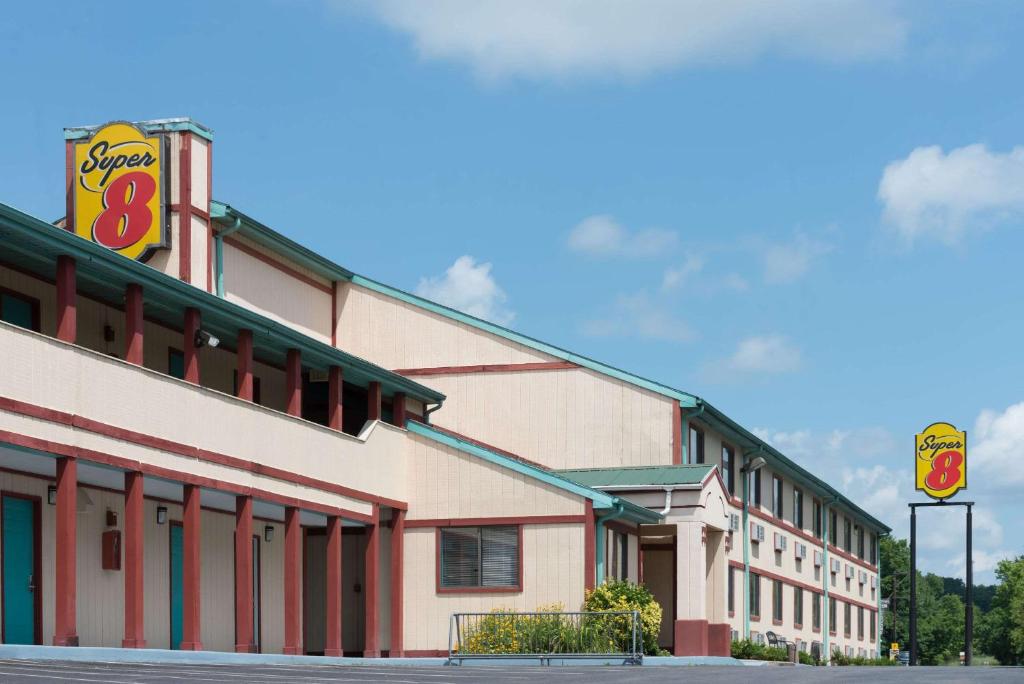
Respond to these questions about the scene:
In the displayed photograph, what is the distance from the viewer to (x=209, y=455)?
28516 mm

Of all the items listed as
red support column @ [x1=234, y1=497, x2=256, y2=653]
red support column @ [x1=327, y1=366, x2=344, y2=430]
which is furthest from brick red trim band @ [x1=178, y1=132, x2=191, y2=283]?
red support column @ [x1=234, y1=497, x2=256, y2=653]

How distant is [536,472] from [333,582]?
5318 millimetres

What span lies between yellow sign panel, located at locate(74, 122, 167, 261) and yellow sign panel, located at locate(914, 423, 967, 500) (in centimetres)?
4461

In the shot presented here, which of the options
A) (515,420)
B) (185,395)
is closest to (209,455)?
(185,395)

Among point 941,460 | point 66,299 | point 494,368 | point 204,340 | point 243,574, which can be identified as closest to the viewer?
point 66,299

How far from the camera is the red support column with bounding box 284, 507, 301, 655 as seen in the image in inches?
1241

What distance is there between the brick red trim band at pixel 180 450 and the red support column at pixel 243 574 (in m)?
0.79

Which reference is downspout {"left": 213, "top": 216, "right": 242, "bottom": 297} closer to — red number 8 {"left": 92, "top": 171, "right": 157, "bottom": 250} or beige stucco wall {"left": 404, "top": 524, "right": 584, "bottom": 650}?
red number 8 {"left": 92, "top": 171, "right": 157, "bottom": 250}

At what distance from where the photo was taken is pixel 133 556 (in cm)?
2591

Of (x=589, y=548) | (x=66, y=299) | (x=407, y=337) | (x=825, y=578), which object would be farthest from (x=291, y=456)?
(x=825, y=578)

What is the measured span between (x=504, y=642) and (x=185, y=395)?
9.79m

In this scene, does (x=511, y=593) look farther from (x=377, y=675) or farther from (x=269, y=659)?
(x=377, y=675)

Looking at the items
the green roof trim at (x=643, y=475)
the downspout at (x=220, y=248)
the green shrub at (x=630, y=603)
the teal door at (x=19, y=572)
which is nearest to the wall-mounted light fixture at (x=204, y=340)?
the teal door at (x=19, y=572)

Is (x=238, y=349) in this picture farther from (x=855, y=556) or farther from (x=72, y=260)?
(x=855, y=556)
